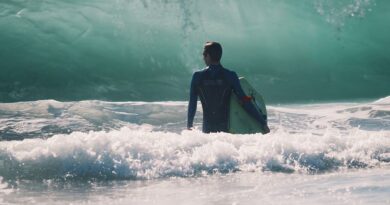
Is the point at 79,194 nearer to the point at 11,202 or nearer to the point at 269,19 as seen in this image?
the point at 11,202

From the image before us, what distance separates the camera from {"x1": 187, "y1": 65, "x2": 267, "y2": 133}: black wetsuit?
18.8 feet

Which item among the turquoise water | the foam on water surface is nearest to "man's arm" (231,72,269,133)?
the foam on water surface

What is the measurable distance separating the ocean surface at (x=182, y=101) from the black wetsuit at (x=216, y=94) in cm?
31

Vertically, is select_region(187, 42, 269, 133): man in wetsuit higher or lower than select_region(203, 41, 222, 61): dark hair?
lower

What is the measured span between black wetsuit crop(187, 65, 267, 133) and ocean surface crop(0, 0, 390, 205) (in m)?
0.31

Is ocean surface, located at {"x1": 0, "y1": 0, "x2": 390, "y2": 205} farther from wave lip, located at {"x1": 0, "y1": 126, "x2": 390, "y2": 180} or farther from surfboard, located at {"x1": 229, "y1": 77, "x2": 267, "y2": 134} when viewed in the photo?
surfboard, located at {"x1": 229, "y1": 77, "x2": 267, "y2": 134}

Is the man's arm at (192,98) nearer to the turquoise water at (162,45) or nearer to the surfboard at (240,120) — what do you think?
the surfboard at (240,120)

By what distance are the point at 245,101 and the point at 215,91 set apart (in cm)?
29

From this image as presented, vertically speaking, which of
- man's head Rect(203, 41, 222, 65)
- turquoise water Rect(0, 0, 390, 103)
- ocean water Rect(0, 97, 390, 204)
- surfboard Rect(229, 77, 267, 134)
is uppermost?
turquoise water Rect(0, 0, 390, 103)

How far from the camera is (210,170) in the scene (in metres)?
5.10

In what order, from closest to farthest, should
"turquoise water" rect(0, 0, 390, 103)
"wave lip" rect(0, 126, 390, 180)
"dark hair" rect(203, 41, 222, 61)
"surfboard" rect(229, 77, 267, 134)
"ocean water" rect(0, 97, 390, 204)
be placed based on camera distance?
"ocean water" rect(0, 97, 390, 204)
"wave lip" rect(0, 126, 390, 180)
"dark hair" rect(203, 41, 222, 61)
"surfboard" rect(229, 77, 267, 134)
"turquoise water" rect(0, 0, 390, 103)

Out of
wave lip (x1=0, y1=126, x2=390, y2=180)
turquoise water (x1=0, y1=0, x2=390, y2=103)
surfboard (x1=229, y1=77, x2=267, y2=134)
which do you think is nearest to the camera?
wave lip (x1=0, y1=126, x2=390, y2=180)

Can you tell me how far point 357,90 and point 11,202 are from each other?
18.2 meters

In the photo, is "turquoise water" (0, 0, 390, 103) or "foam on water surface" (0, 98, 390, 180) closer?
"foam on water surface" (0, 98, 390, 180)
